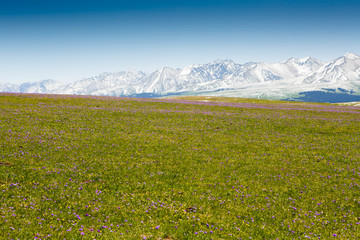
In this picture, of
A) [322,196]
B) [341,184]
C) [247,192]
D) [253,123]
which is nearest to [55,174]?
[247,192]

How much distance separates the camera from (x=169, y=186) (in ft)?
49.6

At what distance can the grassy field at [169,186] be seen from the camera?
34.4 feet

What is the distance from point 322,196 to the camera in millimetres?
14797

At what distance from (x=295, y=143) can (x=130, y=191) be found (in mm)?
23786

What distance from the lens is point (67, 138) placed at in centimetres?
2444

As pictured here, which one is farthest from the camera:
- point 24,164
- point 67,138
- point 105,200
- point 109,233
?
point 67,138

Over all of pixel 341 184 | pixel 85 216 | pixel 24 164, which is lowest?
pixel 341 184

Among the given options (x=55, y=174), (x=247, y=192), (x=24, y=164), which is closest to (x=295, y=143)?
(x=247, y=192)

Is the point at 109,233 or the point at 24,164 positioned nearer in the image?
the point at 109,233

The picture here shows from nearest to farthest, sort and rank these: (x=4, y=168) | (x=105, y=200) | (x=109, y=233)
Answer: (x=109, y=233)
(x=105, y=200)
(x=4, y=168)

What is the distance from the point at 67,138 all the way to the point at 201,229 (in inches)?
775

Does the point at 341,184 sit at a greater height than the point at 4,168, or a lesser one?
lesser

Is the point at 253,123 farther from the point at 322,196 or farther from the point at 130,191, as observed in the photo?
the point at 130,191

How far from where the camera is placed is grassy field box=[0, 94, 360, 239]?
10.5 meters
